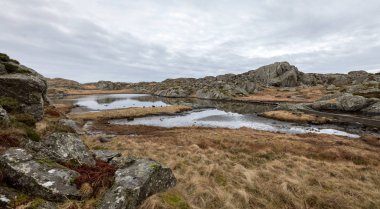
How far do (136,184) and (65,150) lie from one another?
4.66 m

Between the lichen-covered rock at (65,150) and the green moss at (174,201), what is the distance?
4.24 metres

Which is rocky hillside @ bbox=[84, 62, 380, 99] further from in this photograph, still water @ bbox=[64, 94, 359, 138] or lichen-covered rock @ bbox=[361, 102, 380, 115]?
lichen-covered rock @ bbox=[361, 102, 380, 115]

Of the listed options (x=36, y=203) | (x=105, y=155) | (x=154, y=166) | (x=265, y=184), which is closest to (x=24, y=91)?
(x=105, y=155)

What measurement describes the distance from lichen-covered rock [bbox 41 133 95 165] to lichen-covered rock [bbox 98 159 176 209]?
279cm

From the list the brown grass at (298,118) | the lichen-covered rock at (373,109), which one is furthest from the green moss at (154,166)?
the lichen-covered rock at (373,109)

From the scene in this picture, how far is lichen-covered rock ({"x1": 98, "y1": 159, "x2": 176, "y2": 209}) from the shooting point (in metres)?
7.59

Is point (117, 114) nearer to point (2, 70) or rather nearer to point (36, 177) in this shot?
point (2, 70)

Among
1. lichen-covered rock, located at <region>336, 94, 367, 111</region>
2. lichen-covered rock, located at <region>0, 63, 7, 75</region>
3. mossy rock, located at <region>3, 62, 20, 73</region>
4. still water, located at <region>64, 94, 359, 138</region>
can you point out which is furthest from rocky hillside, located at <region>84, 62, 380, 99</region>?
lichen-covered rock, located at <region>0, 63, 7, 75</region>

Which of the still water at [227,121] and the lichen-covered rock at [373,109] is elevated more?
the lichen-covered rock at [373,109]

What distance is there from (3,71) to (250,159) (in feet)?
77.2

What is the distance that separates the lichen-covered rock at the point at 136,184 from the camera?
299 inches

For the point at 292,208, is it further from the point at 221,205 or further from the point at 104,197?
the point at 104,197

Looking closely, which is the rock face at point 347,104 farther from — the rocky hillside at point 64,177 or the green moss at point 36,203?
the green moss at point 36,203

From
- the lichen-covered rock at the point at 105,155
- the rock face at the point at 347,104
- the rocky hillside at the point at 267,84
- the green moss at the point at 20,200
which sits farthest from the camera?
the rocky hillside at the point at 267,84
